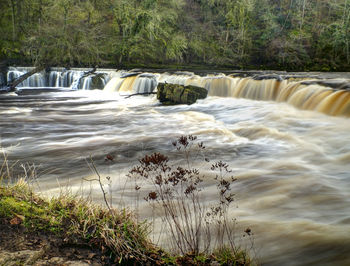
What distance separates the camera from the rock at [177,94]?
16609mm

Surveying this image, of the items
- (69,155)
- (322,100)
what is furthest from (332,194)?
(322,100)

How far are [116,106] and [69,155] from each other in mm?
9100

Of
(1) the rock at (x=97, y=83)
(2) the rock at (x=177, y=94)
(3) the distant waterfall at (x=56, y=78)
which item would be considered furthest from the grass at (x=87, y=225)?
(3) the distant waterfall at (x=56, y=78)

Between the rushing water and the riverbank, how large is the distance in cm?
127

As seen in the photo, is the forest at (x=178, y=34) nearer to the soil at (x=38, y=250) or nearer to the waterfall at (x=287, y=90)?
the waterfall at (x=287, y=90)

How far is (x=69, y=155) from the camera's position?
781 centimetres

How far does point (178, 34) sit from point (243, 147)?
1028 inches

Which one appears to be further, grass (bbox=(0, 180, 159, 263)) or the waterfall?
the waterfall

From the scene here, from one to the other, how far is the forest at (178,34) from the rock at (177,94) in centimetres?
1125

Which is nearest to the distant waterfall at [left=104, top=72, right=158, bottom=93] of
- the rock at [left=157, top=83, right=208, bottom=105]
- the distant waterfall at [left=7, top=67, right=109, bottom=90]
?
the distant waterfall at [left=7, top=67, right=109, bottom=90]

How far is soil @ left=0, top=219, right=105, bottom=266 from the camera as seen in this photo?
238 cm

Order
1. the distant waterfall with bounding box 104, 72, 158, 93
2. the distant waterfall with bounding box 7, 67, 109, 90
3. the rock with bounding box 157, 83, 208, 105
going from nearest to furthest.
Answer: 1. the rock with bounding box 157, 83, 208, 105
2. the distant waterfall with bounding box 104, 72, 158, 93
3. the distant waterfall with bounding box 7, 67, 109, 90

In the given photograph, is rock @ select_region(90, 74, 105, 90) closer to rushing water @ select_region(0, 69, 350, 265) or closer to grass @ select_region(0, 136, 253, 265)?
rushing water @ select_region(0, 69, 350, 265)

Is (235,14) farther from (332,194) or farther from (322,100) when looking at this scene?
(332,194)
